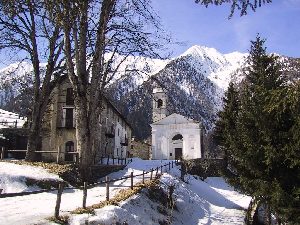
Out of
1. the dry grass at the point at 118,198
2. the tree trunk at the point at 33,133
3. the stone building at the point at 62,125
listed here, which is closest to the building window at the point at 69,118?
the stone building at the point at 62,125

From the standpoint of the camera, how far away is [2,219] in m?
11.4

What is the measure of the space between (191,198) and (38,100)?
37.1ft

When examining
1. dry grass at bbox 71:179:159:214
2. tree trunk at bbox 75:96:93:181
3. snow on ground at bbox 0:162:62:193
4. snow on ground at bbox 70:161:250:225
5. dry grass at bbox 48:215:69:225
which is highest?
tree trunk at bbox 75:96:93:181

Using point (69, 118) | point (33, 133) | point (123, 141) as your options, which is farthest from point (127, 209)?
point (123, 141)

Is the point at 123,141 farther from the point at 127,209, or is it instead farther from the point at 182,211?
the point at 127,209

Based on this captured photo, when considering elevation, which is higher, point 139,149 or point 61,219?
point 139,149

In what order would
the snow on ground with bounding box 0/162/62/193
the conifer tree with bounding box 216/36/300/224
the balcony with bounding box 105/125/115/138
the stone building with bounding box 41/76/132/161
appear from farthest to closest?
the balcony with bounding box 105/125/115/138
the stone building with bounding box 41/76/132/161
the snow on ground with bounding box 0/162/62/193
the conifer tree with bounding box 216/36/300/224

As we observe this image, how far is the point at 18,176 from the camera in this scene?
1884 cm

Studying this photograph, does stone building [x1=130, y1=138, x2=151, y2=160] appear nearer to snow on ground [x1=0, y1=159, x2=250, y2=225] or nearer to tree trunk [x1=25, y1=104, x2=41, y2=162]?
snow on ground [x1=0, y1=159, x2=250, y2=225]

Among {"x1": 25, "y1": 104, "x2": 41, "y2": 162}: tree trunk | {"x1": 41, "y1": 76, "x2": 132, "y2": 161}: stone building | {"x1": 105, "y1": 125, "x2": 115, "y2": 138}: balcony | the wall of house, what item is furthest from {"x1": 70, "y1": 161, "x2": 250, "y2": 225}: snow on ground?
the wall of house

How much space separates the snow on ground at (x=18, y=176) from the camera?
17.8 meters

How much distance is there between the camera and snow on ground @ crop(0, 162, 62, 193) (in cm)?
1781

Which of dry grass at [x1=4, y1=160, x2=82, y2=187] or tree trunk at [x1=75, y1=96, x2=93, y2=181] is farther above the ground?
tree trunk at [x1=75, y1=96, x2=93, y2=181]

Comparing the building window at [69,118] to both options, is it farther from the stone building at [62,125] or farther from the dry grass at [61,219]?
the dry grass at [61,219]
